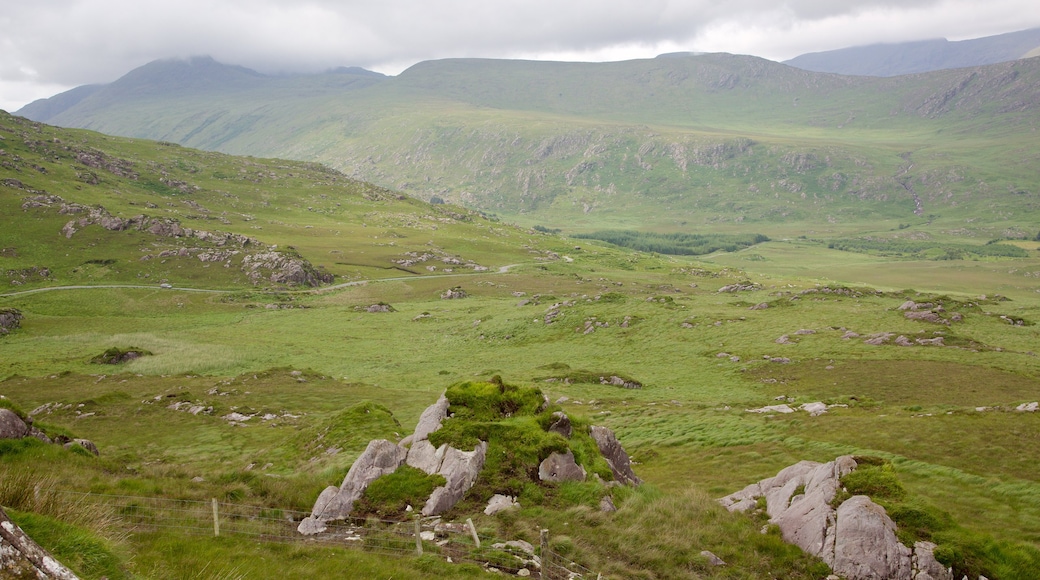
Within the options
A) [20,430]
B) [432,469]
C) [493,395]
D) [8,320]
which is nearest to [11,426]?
[20,430]

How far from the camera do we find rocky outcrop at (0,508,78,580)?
6211 mm

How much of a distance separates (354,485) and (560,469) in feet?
25.2

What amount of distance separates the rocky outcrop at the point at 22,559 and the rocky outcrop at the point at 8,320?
318 ft

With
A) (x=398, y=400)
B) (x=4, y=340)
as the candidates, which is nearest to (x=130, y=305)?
(x=4, y=340)

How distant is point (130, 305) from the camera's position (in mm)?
101062

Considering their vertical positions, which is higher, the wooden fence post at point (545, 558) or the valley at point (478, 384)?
the wooden fence post at point (545, 558)

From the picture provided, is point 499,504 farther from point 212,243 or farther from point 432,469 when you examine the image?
point 212,243

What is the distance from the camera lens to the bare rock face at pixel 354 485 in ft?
58.2

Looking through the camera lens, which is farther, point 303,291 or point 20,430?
point 303,291

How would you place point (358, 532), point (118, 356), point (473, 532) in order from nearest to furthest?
point (473, 532), point (358, 532), point (118, 356)

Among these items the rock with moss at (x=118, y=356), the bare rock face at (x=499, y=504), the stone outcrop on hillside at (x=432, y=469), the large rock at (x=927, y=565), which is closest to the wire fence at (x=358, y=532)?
the stone outcrop on hillside at (x=432, y=469)

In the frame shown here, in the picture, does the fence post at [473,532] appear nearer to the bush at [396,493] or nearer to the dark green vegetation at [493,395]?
the dark green vegetation at [493,395]

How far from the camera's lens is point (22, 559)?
6.38m

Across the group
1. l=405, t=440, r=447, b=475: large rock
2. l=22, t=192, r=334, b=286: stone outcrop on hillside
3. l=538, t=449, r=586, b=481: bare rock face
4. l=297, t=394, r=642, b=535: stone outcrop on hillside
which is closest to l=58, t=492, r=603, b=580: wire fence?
l=297, t=394, r=642, b=535: stone outcrop on hillside
